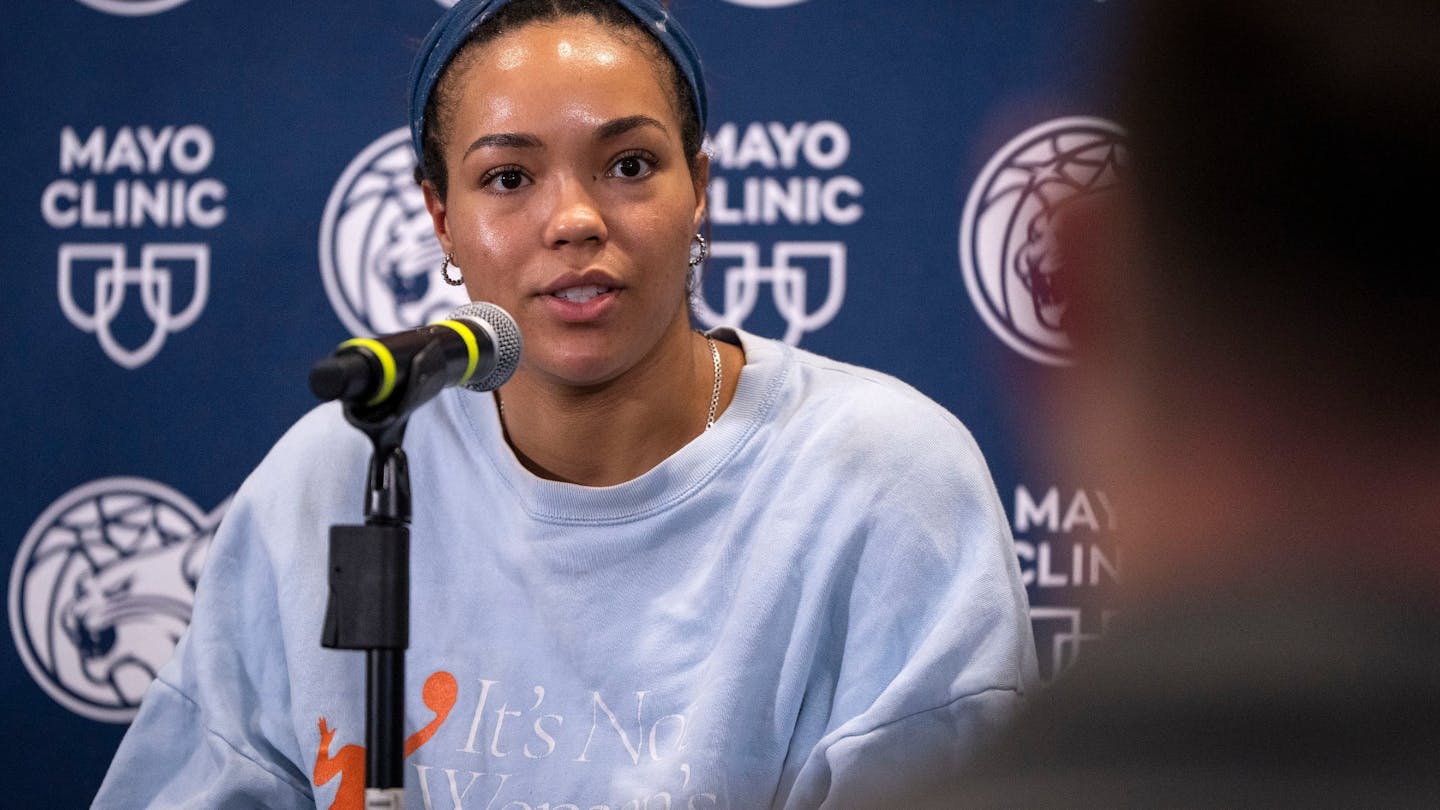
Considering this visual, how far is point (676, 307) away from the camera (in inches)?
75.0

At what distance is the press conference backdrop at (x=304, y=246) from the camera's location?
261 cm

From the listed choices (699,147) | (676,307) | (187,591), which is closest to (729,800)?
(676,307)

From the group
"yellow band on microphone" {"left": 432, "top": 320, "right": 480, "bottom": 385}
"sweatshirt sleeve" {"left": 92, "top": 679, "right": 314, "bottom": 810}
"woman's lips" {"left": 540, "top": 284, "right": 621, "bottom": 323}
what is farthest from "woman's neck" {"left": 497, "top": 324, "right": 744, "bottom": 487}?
"yellow band on microphone" {"left": 432, "top": 320, "right": 480, "bottom": 385}

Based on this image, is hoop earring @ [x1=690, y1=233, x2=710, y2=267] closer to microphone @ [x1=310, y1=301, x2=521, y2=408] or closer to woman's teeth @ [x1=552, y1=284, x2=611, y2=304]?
woman's teeth @ [x1=552, y1=284, x2=611, y2=304]

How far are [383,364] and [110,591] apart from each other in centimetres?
188

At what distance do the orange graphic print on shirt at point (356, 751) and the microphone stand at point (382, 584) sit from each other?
0.63 m

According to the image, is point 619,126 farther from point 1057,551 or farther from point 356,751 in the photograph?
point 1057,551

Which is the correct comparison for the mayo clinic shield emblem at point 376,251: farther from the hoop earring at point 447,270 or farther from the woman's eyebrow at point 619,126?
the woman's eyebrow at point 619,126

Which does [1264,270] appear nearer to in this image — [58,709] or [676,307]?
[676,307]

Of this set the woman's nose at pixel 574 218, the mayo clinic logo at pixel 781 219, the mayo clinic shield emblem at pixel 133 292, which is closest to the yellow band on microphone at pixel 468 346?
the woman's nose at pixel 574 218

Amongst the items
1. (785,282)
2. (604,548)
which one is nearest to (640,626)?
(604,548)

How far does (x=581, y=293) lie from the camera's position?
1787mm

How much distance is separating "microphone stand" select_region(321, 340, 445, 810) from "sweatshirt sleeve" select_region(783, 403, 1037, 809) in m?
0.58

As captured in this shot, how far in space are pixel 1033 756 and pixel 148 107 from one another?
8.48 feet
